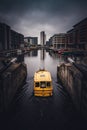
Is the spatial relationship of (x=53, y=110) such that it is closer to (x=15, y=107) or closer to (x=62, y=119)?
(x=62, y=119)

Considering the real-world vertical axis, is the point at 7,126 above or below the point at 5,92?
below

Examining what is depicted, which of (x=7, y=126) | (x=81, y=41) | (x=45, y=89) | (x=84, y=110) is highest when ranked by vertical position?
(x=81, y=41)

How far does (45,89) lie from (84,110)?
8274mm

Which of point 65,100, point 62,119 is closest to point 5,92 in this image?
point 62,119

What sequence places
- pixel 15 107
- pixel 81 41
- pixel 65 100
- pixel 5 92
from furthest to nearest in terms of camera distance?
pixel 81 41 → pixel 65 100 → pixel 15 107 → pixel 5 92

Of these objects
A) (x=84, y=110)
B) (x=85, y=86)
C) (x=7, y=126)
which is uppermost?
(x=85, y=86)

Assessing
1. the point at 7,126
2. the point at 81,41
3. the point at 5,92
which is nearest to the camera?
the point at 7,126

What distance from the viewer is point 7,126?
68.5 feet

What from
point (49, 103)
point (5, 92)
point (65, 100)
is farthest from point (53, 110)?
point (5, 92)

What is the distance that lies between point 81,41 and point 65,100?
4385 inches

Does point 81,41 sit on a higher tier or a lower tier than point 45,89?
higher

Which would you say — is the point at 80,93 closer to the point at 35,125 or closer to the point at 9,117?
the point at 35,125

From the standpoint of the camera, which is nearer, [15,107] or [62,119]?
[62,119]

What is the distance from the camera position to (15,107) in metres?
26.8
